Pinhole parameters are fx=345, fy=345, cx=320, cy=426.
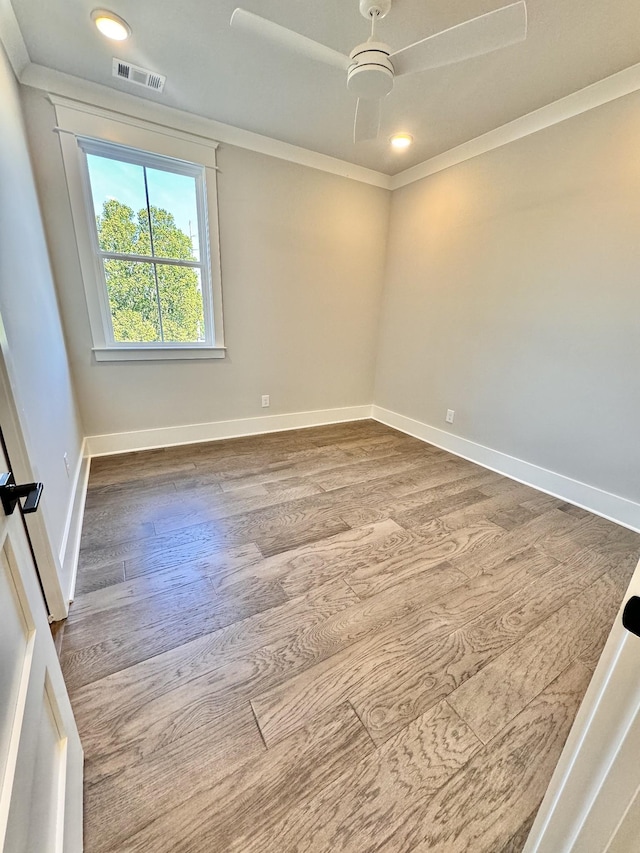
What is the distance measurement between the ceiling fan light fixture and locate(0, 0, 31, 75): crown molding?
2.33 meters

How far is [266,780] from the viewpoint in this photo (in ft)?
3.16

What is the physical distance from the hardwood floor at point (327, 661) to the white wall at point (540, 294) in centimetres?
62

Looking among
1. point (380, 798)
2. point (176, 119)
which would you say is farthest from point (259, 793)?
point (176, 119)

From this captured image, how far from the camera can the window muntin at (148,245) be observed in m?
2.52

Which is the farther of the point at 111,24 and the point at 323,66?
the point at 323,66

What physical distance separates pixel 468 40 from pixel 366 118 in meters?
0.55

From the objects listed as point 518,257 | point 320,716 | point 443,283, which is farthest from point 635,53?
point 320,716

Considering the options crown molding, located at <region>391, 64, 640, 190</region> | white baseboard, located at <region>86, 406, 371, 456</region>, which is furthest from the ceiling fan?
white baseboard, located at <region>86, 406, 371, 456</region>

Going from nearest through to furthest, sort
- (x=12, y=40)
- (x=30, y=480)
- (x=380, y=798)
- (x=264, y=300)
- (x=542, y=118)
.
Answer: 1. (x=380, y=798)
2. (x=30, y=480)
3. (x=12, y=40)
4. (x=542, y=118)
5. (x=264, y=300)

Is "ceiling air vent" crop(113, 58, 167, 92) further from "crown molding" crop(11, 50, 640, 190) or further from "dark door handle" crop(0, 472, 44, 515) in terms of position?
"dark door handle" crop(0, 472, 44, 515)

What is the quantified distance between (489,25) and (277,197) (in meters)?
2.18

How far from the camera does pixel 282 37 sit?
4.17ft

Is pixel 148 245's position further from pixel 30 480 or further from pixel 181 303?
pixel 30 480

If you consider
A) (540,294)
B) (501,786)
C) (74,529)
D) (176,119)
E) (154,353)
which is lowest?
(501,786)
